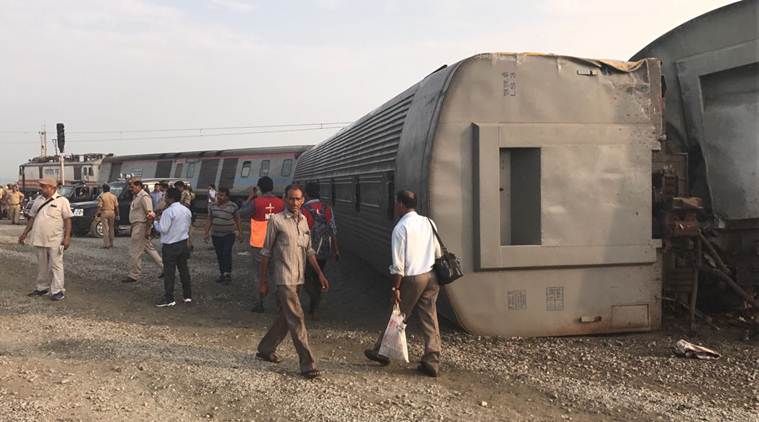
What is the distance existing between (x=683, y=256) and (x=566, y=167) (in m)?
1.57

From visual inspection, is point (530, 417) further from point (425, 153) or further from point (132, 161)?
point (132, 161)

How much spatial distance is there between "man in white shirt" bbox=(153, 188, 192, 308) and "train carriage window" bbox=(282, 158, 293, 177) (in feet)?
52.7

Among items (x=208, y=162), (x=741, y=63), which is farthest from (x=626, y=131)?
(x=208, y=162)

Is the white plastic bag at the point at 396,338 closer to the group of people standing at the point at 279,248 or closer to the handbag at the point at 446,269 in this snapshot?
the group of people standing at the point at 279,248

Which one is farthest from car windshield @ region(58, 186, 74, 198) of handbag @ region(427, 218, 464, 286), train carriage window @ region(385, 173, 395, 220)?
handbag @ region(427, 218, 464, 286)

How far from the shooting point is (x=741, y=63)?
602 centimetres

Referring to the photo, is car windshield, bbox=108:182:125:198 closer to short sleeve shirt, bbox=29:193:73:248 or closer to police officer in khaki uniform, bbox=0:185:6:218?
police officer in khaki uniform, bbox=0:185:6:218

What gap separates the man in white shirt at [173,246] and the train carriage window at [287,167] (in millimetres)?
16078

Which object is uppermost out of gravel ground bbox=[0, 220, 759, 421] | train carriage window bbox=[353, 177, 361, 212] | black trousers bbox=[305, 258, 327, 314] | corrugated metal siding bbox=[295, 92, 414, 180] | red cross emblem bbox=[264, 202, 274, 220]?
corrugated metal siding bbox=[295, 92, 414, 180]

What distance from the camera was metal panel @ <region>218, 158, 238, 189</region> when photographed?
85.9ft

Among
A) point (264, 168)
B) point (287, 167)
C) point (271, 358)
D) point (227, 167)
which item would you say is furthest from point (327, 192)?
point (227, 167)

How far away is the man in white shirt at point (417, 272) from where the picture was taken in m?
4.94

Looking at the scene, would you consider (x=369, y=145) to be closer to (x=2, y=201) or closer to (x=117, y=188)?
(x=117, y=188)

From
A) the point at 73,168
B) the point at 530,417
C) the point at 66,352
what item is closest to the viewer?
the point at 530,417
